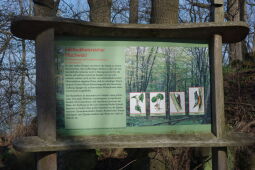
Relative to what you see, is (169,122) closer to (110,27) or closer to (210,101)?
(210,101)

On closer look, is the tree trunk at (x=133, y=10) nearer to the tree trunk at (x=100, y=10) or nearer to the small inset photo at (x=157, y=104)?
the tree trunk at (x=100, y=10)

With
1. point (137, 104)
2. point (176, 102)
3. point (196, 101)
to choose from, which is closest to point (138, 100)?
Result: point (137, 104)

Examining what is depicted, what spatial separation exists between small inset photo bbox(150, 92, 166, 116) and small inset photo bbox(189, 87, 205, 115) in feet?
0.96

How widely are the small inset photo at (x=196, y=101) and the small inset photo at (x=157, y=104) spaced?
0.96 ft

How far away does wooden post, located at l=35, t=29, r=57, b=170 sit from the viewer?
101 inches

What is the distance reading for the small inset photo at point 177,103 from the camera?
9.23ft

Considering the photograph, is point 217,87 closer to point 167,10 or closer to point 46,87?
point 46,87

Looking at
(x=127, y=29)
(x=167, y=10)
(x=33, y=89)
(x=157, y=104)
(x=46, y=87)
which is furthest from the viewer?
(x=33, y=89)

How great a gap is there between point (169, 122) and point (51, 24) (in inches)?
59.9

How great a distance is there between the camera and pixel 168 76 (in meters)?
2.85

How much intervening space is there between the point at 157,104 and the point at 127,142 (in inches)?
20.1

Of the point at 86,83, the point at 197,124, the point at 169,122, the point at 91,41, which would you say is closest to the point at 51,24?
the point at 91,41

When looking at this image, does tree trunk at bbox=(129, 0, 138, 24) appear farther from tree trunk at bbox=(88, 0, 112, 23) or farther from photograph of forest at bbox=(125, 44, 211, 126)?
photograph of forest at bbox=(125, 44, 211, 126)

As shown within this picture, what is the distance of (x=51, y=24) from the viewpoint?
100 inches
